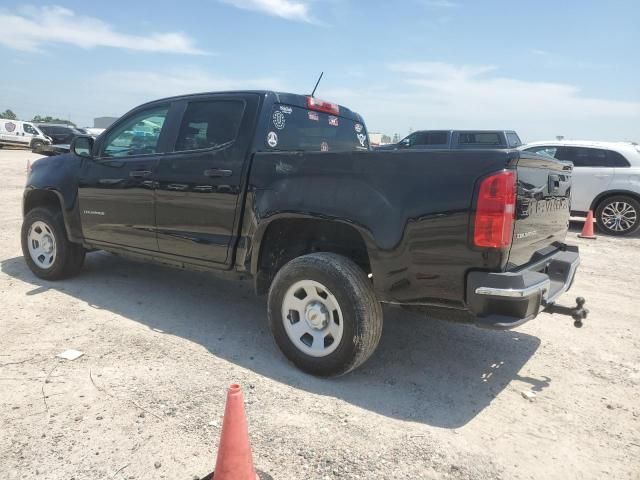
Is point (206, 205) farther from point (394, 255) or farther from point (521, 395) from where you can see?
point (521, 395)

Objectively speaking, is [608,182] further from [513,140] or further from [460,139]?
[460,139]

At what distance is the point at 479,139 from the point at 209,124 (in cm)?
1284

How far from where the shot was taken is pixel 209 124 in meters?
4.11

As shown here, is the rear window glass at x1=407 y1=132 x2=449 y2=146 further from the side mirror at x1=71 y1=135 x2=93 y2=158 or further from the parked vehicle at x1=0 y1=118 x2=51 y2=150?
the parked vehicle at x1=0 y1=118 x2=51 y2=150

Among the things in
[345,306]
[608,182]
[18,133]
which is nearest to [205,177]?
[345,306]

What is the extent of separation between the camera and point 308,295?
11.0 feet

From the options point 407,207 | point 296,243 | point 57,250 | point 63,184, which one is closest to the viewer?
point 407,207

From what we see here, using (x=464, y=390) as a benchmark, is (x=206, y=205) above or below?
above

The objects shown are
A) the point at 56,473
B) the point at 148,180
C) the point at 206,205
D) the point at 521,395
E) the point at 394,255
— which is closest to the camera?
the point at 56,473

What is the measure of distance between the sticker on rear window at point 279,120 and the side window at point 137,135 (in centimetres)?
109

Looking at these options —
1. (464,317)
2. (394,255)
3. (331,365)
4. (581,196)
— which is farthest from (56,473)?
(581,196)

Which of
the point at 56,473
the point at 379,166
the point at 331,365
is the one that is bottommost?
the point at 56,473

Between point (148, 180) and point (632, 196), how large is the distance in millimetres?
9005

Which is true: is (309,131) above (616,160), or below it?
below
